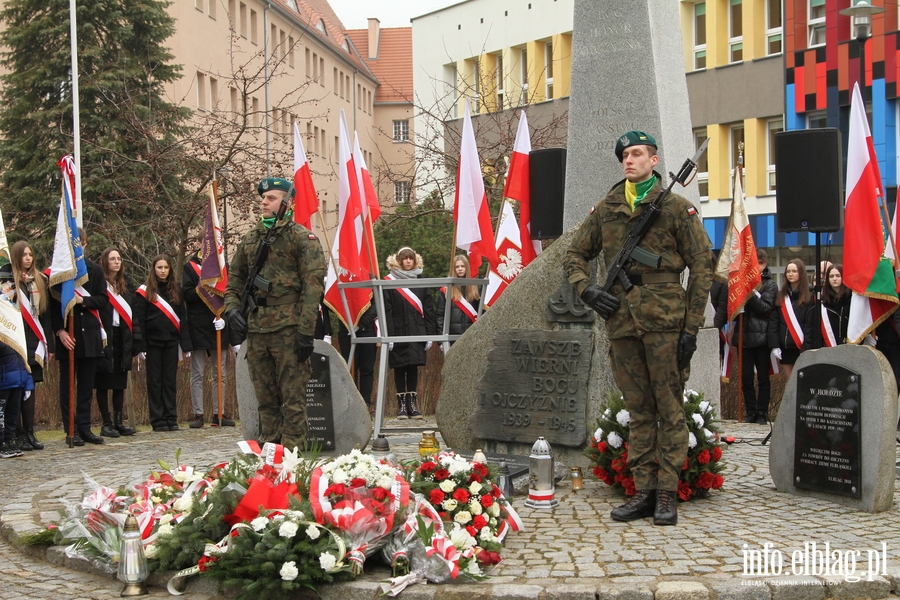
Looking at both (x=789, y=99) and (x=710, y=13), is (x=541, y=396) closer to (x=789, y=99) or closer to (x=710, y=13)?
(x=789, y=99)

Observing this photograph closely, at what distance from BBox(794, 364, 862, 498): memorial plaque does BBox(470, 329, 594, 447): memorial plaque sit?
1.56 meters

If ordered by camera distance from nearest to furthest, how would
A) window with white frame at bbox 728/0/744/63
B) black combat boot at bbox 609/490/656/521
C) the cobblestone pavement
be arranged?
the cobblestone pavement, black combat boot at bbox 609/490/656/521, window with white frame at bbox 728/0/744/63

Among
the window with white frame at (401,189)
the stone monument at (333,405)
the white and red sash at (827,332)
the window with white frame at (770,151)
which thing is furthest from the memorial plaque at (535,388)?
the window with white frame at (770,151)

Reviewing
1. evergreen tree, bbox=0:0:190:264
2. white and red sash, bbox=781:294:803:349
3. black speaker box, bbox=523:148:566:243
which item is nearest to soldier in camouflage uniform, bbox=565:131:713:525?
black speaker box, bbox=523:148:566:243

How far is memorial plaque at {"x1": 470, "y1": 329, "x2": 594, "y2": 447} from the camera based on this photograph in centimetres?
852

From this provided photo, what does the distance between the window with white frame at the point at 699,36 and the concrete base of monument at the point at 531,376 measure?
90.4 feet

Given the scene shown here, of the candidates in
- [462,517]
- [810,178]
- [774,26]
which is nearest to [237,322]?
[462,517]

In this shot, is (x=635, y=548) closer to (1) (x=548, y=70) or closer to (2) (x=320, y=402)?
(2) (x=320, y=402)

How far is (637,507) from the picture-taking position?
23.1ft

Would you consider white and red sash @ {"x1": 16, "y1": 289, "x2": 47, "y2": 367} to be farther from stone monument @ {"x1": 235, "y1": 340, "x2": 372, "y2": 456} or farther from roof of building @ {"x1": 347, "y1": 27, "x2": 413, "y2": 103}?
roof of building @ {"x1": 347, "y1": 27, "x2": 413, "y2": 103}

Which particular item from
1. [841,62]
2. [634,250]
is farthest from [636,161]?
[841,62]

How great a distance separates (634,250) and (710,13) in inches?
1148

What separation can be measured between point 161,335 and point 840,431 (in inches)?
328

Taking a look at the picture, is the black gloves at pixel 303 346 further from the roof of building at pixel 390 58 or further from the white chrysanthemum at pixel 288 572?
the roof of building at pixel 390 58
